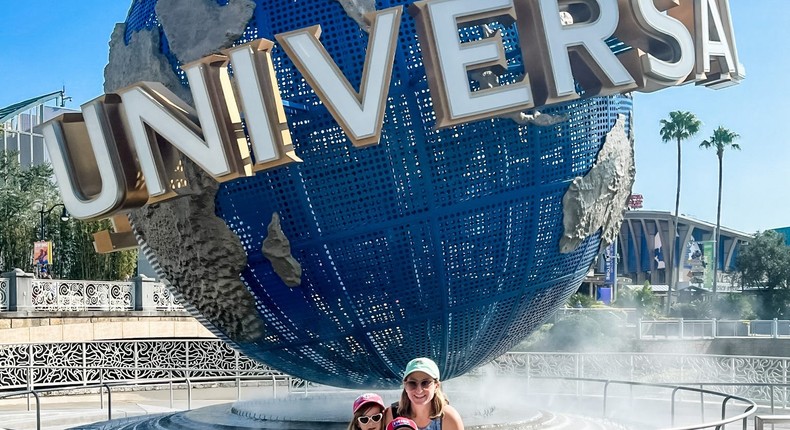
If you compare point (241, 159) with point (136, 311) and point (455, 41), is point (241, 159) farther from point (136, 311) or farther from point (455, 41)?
point (136, 311)

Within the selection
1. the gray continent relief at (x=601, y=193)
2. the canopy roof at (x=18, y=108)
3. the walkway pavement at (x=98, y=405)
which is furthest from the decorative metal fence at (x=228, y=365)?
the canopy roof at (x=18, y=108)

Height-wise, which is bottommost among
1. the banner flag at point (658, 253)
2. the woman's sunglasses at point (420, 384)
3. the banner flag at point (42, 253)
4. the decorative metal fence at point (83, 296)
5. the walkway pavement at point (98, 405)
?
the banner flag at point (658, 253)

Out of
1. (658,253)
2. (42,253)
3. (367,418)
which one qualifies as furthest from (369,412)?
(658,253)

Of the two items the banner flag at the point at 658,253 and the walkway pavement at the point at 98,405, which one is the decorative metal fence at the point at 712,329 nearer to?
the walkway pavement at the point at 98,405

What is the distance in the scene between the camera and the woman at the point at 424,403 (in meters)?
3.66

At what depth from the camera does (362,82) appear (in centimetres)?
571

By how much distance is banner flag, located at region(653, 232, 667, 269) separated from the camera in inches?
2842

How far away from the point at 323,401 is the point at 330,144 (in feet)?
10.1

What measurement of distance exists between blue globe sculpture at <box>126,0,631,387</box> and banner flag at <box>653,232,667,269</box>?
68.3 meters

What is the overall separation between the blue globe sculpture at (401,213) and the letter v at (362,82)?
0.30 metres

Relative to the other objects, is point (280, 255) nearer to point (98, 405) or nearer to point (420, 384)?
point (420, 384)

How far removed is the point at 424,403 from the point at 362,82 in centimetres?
261

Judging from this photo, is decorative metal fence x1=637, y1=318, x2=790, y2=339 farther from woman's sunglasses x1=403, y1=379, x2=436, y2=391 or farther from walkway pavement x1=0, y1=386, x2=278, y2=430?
woman's sunglasses x1=403, y1=379, x2=436, y2=391

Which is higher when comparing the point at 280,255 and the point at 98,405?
the point at 280,255
